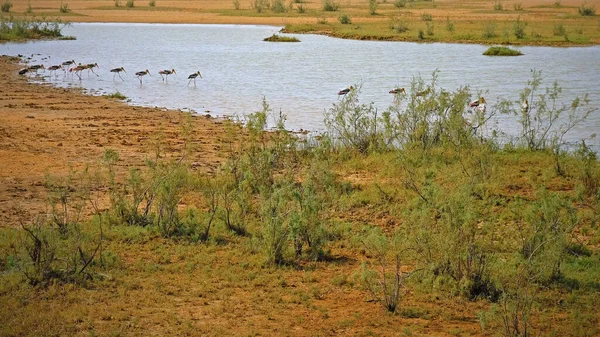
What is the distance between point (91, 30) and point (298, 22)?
1352cm

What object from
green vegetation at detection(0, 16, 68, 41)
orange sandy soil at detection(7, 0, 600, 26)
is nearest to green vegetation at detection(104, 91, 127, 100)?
green vegetation at detection(0, 16, 68, 41)

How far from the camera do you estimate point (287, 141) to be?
13375 mm

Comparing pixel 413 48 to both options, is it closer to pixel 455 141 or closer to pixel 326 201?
pixel 455 141

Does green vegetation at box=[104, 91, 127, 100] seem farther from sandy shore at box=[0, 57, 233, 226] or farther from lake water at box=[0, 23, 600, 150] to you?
sandy shore at box=[0, 57, 233, 226]

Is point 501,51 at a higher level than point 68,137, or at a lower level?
higher

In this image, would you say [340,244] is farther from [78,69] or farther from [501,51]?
[501,51]

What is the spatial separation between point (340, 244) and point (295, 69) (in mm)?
20080

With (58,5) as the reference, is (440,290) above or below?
below

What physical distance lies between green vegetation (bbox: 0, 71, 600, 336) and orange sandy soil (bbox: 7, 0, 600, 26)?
120 feet

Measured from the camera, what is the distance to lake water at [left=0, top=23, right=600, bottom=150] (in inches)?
870

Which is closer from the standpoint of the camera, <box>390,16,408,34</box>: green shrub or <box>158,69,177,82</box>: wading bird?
<box>158,69,177,82</box>: wading bird

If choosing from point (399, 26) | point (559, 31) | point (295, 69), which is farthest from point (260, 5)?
point (295, 69)

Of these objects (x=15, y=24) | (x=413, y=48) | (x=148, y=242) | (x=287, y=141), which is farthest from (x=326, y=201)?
(x=15, y=24)

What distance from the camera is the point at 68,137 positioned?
52.9 ft
